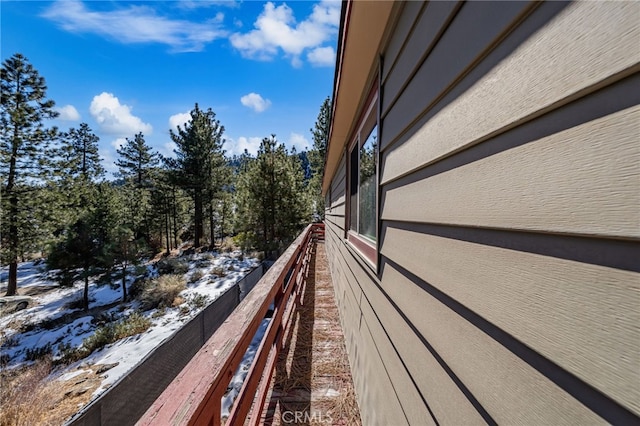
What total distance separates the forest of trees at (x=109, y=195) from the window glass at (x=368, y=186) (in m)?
14.5

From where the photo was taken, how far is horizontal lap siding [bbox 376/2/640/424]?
0.37m

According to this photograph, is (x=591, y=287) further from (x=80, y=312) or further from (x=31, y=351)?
(x=80, y=312)

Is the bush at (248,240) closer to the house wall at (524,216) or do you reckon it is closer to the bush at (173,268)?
the bush at (173,268)

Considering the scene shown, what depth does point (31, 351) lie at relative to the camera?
9.75 meters

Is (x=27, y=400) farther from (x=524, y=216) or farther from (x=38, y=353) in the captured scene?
(x=524, y=216)

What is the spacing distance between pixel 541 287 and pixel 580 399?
0.16 m

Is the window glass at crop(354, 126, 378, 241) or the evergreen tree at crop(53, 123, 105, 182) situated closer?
the window glass at crop(354, 126, 378, 241)

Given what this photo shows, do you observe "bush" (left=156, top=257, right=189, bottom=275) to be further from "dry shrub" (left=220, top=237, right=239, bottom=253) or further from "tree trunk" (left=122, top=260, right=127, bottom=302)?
"dry shrub" (left=220, top=237, right=239, bottom=253)

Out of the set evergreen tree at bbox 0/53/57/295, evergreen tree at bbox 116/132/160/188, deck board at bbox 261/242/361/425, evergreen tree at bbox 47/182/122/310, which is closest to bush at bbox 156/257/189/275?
evergreen tree at bbox 47/182/122/310

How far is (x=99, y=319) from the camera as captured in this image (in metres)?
11.6

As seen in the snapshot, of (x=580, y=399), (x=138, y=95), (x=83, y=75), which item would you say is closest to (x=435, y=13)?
(x=580, y=399)

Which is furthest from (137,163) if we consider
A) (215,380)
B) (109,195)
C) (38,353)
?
(215,380)

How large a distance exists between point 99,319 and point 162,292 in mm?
2318

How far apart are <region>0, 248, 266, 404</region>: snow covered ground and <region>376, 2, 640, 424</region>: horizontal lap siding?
330cm
